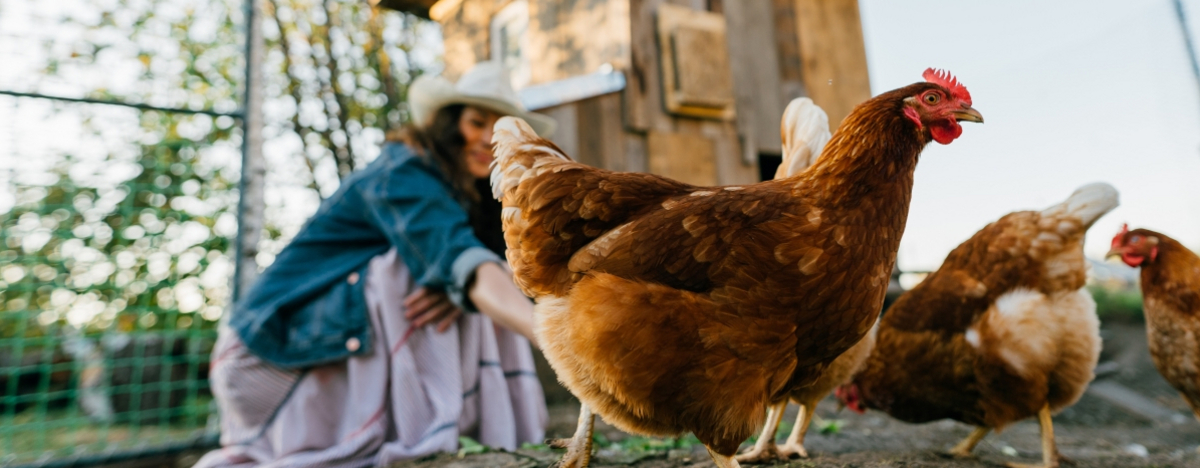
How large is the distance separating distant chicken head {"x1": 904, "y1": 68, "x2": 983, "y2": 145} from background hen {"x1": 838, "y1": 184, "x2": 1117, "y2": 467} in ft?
2.66

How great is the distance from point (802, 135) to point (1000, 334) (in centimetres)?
87

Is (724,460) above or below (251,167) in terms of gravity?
below

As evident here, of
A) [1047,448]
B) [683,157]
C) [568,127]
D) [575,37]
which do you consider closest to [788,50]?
[683,157]

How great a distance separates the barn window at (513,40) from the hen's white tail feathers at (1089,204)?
3.41 m

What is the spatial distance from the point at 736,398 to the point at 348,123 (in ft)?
20.8

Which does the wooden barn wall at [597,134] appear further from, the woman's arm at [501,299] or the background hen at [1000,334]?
the background hen at [1000,334]

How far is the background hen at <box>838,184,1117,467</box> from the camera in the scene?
71.7 inches

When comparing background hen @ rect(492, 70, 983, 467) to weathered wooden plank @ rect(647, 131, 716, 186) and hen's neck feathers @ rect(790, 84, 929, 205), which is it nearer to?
hen's neck feathers @ rect(790, 84, 929, 205)

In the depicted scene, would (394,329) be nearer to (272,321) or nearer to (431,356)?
(431,356)

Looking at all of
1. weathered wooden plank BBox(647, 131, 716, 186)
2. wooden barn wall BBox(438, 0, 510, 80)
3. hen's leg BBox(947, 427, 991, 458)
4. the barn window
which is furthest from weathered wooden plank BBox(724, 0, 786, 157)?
hen's leg BBox(947, 427, 991, 458)

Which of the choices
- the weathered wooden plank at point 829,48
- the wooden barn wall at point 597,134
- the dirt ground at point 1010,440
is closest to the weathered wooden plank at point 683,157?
the wooden barn wall at point 597,134

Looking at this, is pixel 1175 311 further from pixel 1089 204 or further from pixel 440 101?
pixel 440 101

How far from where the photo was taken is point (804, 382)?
1.34 meters

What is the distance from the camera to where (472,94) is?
2.60 metres
